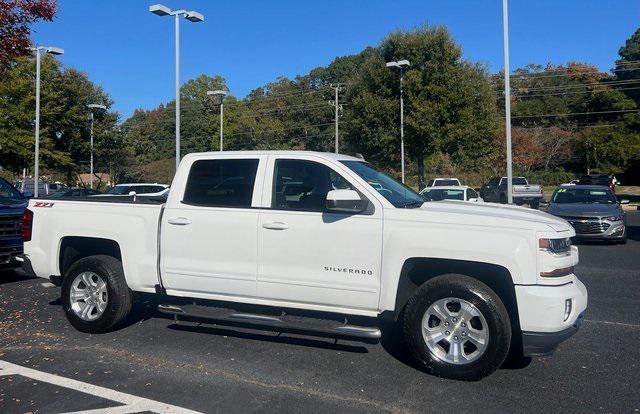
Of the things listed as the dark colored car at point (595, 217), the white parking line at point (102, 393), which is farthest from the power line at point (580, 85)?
the white parking line at point (102, 393)

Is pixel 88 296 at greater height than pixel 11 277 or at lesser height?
greater

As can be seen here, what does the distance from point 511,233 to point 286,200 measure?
6.98 feet

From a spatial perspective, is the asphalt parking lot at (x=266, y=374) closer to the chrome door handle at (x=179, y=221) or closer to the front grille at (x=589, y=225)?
the chrome door handle at (x=179, y=221)

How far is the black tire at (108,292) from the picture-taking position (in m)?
6.34

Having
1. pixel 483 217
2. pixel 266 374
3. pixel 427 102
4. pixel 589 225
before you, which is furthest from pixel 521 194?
pixel 266 374

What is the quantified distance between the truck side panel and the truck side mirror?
2.04 metres

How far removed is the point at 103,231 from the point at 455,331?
382 centimetres

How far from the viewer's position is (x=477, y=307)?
495 cm

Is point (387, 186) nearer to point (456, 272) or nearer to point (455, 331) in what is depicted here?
point (456, 272)

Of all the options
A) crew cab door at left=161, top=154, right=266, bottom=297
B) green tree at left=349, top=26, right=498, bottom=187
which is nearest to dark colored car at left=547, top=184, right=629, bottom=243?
crew cab door at left=161, top=154, right=266, bottom=297

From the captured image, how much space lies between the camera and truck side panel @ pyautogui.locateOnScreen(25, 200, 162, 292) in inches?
243

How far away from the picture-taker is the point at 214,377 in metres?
5.13

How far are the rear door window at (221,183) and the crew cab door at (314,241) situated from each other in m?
0.23

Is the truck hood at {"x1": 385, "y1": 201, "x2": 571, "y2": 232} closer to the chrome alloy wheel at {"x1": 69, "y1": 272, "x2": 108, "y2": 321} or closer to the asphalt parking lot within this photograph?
the asphalt parking lot
